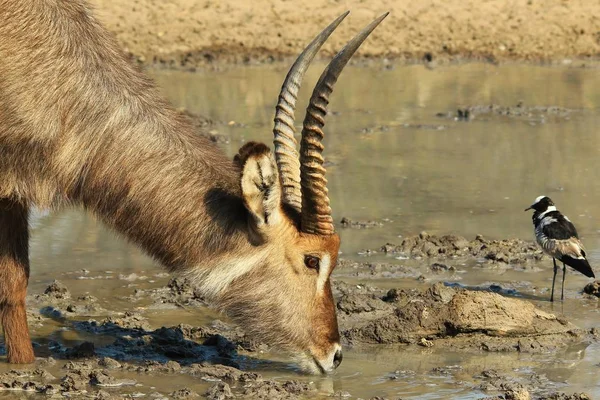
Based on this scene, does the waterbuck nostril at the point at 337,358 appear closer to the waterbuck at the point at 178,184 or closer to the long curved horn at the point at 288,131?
the waterbuck at the point at 178,184

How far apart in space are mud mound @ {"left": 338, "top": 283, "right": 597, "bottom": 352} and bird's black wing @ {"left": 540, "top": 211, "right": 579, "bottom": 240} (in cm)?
107

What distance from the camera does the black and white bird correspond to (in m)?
8.35

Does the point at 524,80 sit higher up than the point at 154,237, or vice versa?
the point at 524,80

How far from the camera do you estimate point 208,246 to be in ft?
20.9

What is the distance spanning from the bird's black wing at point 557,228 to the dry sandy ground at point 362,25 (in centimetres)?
1235

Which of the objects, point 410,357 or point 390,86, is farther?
point 390,86

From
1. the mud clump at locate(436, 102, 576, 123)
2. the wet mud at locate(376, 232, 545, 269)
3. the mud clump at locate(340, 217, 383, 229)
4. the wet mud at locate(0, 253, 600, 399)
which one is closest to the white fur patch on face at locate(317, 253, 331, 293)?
the wet mud at locate(0, 253, 600, 399)

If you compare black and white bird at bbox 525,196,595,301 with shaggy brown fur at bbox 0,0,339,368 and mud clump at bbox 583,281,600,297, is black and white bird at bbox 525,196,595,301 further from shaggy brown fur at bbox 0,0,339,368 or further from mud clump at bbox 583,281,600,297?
shaggy brown fur at bbox 0,0,339,368

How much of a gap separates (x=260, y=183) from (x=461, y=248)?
12.7 feet

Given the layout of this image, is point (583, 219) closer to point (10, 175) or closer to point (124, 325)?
point (124, 325)

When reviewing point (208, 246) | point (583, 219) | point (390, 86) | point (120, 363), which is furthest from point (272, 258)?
point (390, 86)

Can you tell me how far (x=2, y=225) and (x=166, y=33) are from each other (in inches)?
563

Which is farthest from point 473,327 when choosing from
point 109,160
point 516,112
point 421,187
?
point 516,112

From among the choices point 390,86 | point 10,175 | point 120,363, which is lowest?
point 120,363
